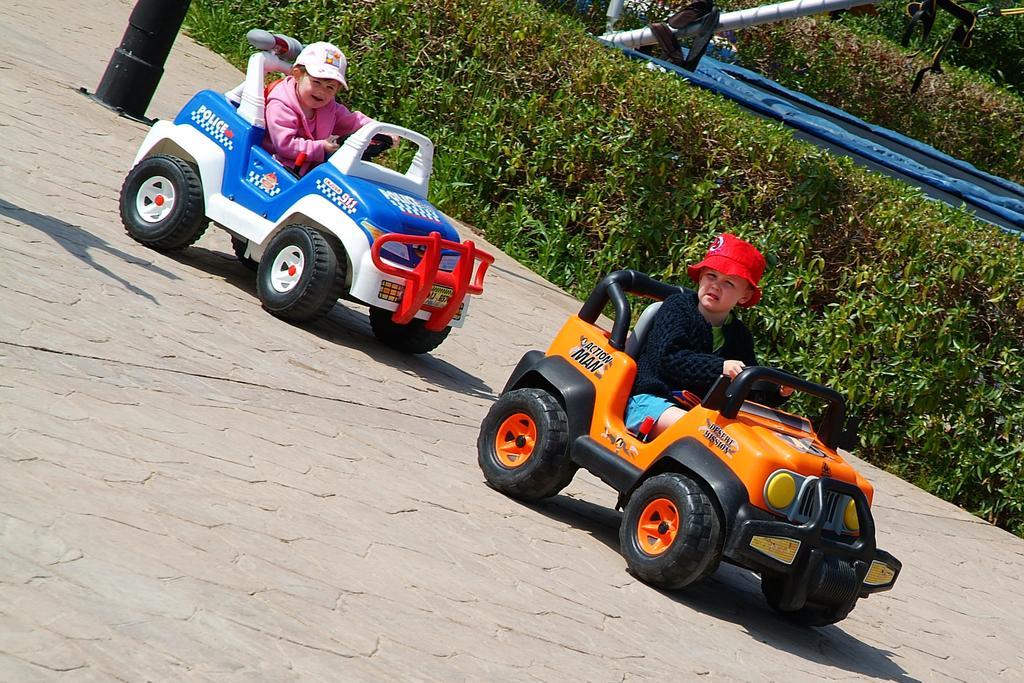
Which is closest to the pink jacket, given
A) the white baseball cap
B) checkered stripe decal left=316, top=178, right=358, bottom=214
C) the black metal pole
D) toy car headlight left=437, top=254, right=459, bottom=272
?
the white baseball cap

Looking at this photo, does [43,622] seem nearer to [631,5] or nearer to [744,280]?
[744,280]

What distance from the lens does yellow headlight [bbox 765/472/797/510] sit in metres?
4.62

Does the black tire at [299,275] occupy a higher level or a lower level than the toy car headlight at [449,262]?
lower

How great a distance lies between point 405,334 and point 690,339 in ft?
7.73

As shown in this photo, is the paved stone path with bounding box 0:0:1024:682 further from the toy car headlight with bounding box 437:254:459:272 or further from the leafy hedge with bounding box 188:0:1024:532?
the leafy hedge with bounding box 188:0:1024:532

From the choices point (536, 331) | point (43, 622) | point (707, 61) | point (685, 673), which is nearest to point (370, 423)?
point (685, 673)

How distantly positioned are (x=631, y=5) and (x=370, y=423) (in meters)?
10.9

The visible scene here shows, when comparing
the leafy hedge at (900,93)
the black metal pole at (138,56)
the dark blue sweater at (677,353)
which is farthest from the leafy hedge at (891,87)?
the dark blue sweater at (677,353)

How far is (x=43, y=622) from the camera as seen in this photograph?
3.03m

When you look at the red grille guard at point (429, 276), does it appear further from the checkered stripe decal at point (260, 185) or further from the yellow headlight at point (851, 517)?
the yellow headlight at point (851, 517)

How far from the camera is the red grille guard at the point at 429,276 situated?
6586mm

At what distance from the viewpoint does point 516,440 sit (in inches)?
215

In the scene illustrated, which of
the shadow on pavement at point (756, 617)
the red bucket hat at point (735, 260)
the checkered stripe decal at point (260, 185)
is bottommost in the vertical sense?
the shadow on pavement at point (756, 617)

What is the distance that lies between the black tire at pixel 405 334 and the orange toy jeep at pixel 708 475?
1.73 m
